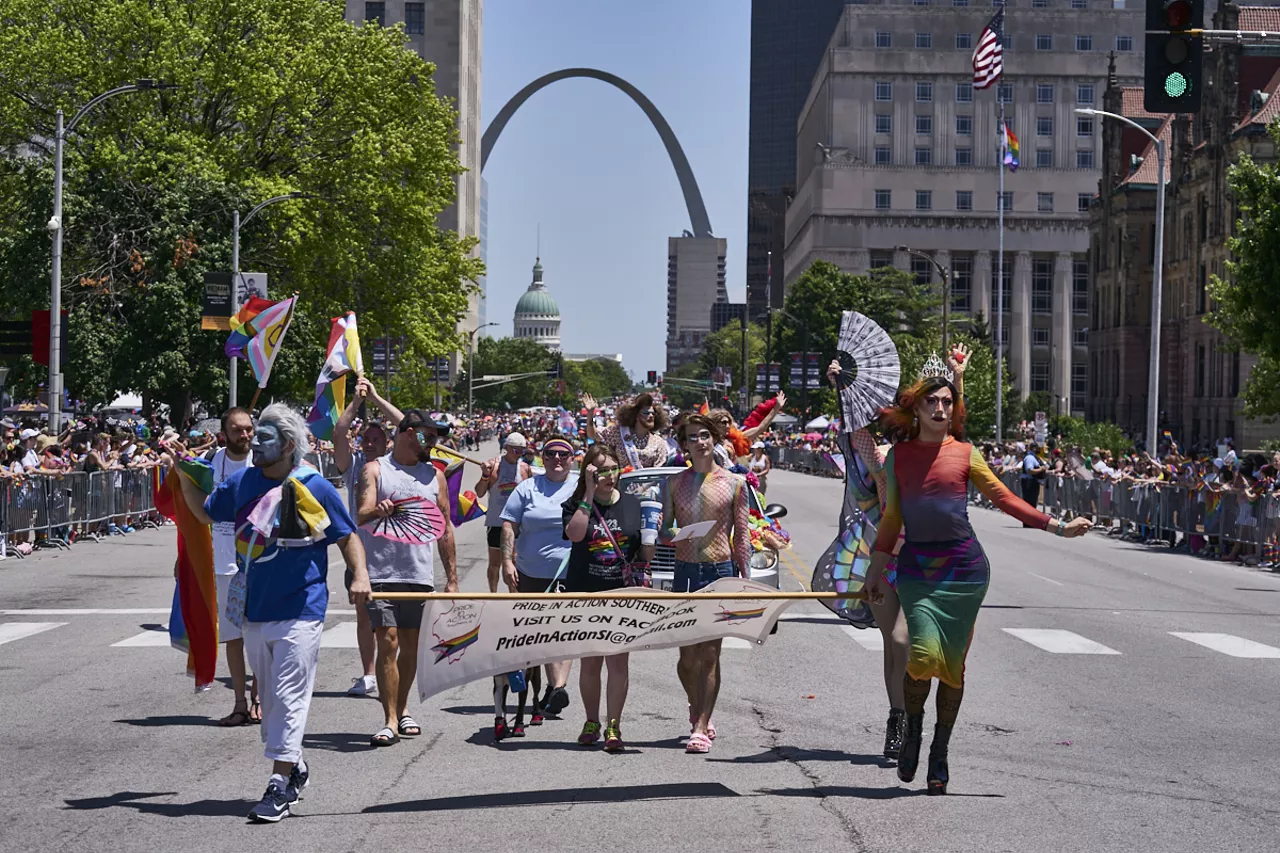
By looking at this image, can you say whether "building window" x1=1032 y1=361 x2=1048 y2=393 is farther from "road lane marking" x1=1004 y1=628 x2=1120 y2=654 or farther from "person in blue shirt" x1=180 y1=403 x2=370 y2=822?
"person in blue shirt" x1=180 y1=403 x2=370 y2=822

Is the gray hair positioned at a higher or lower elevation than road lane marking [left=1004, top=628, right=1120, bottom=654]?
higher

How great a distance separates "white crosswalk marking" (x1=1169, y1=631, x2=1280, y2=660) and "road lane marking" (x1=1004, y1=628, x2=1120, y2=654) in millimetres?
994

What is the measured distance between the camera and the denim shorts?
390 inches

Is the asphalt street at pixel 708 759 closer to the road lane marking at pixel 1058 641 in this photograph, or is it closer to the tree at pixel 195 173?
the road lane marking at pixel 1058 641

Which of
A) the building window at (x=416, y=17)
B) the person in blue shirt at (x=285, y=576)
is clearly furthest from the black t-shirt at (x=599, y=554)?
the building window at (x=416, y=17)

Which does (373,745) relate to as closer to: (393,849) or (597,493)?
(597,493)

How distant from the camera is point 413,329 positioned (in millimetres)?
50781

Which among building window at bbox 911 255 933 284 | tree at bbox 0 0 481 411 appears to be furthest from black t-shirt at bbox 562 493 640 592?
building window at bbox 911 255 933 284

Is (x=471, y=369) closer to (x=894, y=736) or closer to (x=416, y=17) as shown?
(x=416, y=17)

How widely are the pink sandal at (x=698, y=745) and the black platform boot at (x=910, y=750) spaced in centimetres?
141

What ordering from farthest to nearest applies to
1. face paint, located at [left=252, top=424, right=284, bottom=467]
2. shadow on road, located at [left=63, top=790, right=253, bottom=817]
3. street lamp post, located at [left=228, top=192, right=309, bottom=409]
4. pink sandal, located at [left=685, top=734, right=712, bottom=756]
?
street lamp post, located at [left=228, top=192, right=309, bottom=409]
pink sandal, located at [left=685, top=734, right=712, bottom=756]
face paint, located at [left=252, top=424, right=284, bottom=467]
shadow on road, located at [left=63, top=790, right=253, bottom=817]

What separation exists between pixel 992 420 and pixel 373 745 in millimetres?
64092

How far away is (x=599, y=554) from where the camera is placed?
9891 mm

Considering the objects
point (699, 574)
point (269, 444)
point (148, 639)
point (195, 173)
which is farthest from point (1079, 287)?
point (269, 444)
